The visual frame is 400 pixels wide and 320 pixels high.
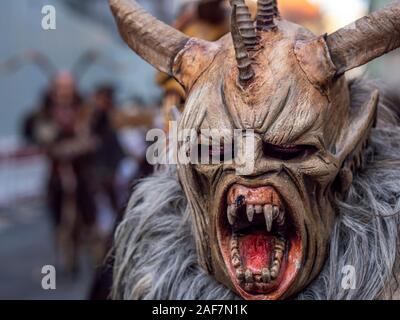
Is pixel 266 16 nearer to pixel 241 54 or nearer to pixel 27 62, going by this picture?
pixel 241 54

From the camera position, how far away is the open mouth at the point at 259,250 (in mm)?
2207

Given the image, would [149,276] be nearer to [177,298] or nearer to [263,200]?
[177,298]

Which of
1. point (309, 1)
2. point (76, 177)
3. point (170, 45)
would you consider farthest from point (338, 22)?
point (170, 45)

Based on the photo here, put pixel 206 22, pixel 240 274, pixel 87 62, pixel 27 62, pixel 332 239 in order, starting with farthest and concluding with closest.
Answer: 1. pixel 87 62
2. pixel 27 62
3. pixel 206 22
4. pixel 332 239
5. pixel 240 274

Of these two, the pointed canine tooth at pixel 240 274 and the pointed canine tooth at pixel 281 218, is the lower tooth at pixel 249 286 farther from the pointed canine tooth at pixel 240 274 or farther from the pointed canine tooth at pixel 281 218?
the pointed canine tooth at pixel 281 218

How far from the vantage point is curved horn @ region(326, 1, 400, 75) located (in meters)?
2.19

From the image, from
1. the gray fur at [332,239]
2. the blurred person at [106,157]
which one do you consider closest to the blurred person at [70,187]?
the blurred person at [106,157]

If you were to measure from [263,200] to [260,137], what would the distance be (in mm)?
162

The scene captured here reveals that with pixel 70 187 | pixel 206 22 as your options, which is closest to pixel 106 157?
pixel 70 187

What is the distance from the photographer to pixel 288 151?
2174mm

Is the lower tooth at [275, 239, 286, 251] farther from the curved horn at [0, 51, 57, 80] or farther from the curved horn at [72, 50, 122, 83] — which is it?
the curved horn at [72, 50, 122, 83]

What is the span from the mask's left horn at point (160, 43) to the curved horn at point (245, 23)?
0.61 feet

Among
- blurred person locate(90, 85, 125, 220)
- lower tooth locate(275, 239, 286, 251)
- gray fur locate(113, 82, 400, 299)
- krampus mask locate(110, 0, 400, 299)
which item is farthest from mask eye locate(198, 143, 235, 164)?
blurred person locate(90, 85, 125, 220)

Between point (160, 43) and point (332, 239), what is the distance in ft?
2.45
